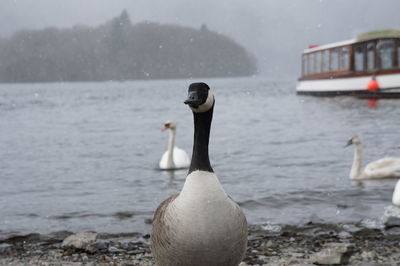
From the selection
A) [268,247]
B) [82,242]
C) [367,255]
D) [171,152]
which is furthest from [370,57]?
[82,242]

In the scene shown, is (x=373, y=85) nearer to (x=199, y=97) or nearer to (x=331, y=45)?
(x=331, y=45)

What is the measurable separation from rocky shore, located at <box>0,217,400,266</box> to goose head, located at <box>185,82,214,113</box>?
2.49 m

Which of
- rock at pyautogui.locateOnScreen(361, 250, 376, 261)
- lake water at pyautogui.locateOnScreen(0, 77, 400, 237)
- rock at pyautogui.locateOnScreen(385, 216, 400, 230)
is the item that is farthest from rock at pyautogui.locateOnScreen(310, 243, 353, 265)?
lake water at pyautogui.locateOnScreen(0, 77, 400, 237)

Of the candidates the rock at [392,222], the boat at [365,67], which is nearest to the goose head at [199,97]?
the rock at [392,222]

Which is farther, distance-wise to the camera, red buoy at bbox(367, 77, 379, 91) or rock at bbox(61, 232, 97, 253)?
red buoy at bbox(367, 77, 379, 91)

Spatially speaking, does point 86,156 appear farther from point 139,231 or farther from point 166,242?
point 166,242

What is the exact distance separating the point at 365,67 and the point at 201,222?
1317 inches

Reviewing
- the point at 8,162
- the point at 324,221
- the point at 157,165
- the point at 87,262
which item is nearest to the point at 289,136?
the point at 157,165

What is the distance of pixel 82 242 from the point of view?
7172 mm

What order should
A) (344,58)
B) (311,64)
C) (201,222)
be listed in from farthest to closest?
(311,64) < (344,58) < (201,222)

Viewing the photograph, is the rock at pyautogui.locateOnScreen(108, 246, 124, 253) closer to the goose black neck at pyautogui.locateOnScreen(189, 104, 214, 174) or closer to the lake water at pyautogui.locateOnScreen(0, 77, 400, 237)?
the lake water at pyautogui.locateOnScreen(0, 77, 400, 237)

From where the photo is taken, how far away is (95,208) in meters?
10.5

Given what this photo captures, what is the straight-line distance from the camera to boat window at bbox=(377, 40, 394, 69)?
3441cm

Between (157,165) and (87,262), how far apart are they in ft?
31.8
